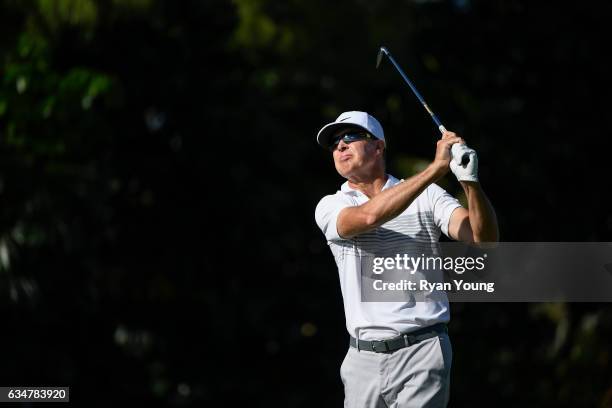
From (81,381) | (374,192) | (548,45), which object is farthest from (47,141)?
(374,192)

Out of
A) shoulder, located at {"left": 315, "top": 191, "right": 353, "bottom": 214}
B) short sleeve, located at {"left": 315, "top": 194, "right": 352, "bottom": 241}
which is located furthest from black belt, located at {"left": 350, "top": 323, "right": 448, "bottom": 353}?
shoulder, located at {"left": 315, "top": 191, "right": 353, "bottom": 214}

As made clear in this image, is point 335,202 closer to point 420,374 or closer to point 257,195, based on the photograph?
point 420,374

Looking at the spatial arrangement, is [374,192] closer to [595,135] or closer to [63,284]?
[63,284]

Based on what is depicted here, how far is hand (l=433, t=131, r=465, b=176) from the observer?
6047 millimetres

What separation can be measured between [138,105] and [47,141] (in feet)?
11.7

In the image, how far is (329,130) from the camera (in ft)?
22.5

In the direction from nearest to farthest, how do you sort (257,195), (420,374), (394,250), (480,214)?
(480,214) → (420,374) → (394,250) → (257,195)

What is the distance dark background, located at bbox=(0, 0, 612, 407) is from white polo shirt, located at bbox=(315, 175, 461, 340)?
15.0 m

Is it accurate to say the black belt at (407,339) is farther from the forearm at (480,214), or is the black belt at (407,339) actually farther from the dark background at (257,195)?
the dark background at (257,195)

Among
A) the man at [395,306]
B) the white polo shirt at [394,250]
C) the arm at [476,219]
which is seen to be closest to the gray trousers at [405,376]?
the man at [395,306]

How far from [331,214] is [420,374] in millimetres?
960

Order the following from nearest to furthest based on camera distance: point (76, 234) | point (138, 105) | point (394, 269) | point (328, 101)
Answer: point (394, 269) → point (76, 234) → point (138, 105) → point (328, 101)

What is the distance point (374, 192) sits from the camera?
6.82 m

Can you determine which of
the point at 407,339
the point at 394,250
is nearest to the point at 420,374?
the point at 407,339
